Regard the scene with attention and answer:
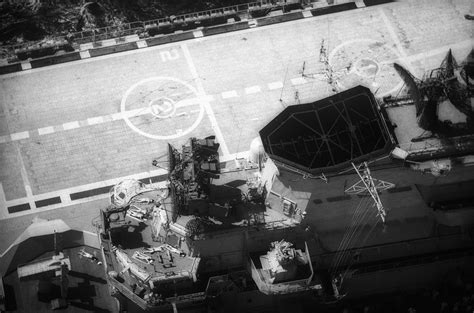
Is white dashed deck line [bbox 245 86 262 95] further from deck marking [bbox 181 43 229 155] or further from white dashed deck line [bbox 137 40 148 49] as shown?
white dashed deck line [bbox 137 40 148 49]

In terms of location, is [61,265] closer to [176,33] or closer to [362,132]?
[362,132]

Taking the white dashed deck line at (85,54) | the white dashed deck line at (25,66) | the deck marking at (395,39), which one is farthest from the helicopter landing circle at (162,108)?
the deck marking at (395,39)

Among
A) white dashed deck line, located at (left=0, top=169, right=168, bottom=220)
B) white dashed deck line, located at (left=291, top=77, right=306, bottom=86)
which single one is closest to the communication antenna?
white dashed deck line, located at (left=0, top=169, right=168, bottom=220)

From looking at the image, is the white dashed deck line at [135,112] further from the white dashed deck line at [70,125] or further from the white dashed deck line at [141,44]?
the white dashed deck line at [141,44]

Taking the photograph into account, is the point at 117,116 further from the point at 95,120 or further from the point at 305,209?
the point at 305,209

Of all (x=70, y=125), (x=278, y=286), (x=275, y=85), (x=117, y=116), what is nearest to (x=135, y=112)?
(x=117, y=116)
